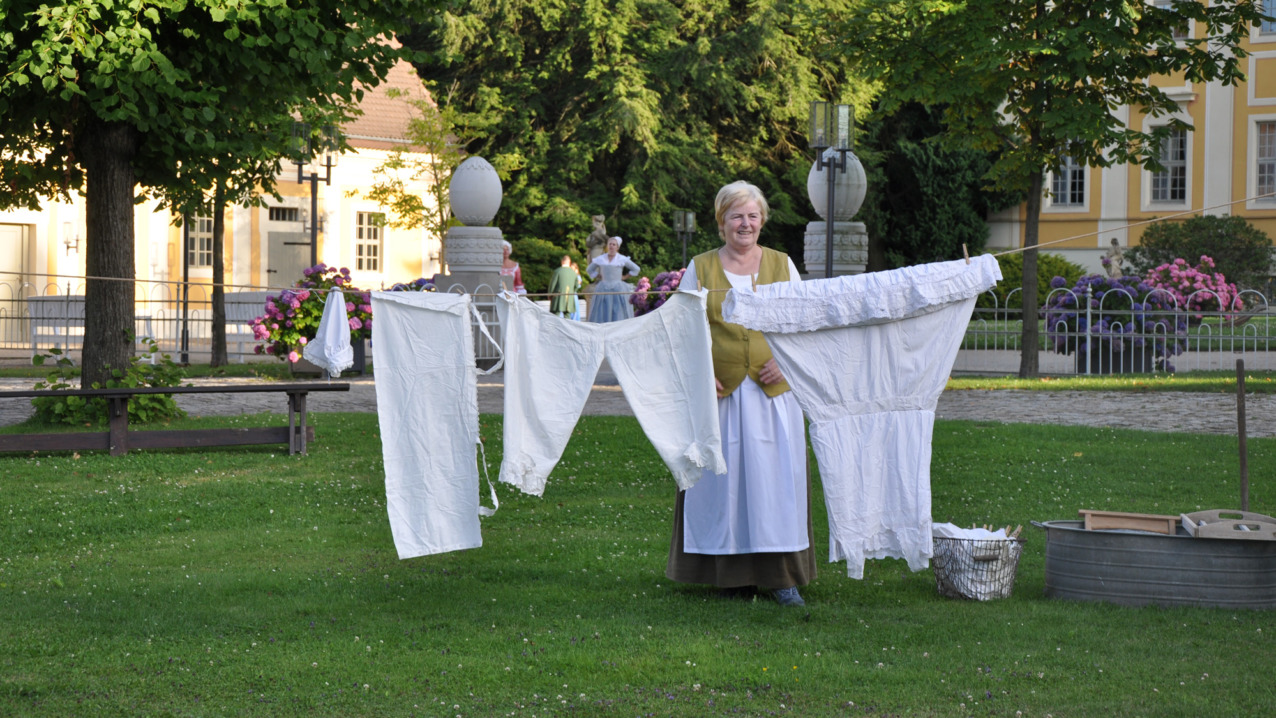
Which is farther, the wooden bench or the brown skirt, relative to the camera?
the wooden bench

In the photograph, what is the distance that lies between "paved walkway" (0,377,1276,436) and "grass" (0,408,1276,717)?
352cm

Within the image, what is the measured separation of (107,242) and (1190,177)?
33.7m

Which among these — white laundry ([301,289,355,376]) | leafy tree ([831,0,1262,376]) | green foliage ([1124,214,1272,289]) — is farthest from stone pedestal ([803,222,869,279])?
green foliage ([1124,214,1272,289])

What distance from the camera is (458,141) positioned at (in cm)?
3766

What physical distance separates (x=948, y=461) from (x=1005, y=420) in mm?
2934

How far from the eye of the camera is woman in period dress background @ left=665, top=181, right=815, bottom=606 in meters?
6.03

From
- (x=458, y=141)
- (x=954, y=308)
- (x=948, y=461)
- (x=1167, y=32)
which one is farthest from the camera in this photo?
(x=458, y=141)

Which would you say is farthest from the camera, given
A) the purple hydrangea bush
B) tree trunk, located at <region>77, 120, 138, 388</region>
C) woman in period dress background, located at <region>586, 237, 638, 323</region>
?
woman in period dress background, located at <region>586, 237, 638, 323</region>

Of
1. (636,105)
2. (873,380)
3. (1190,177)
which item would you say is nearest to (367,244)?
(636,105)

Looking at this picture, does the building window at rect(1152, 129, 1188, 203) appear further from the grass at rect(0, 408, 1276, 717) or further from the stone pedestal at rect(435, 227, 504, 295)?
the grass at rect(0, 408, 1276, 717)

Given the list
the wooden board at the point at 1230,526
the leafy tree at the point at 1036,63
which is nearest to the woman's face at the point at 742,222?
the wooden board at the point at 1230,526

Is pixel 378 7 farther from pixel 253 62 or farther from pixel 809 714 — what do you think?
pixel 809 714

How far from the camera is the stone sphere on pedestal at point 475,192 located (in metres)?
19.5

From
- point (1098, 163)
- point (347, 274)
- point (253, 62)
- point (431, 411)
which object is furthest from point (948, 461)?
point (347, 274)
